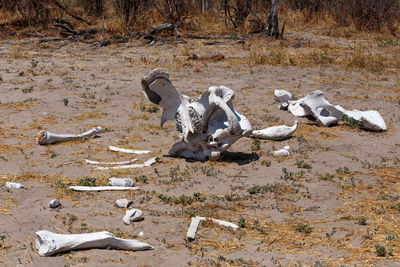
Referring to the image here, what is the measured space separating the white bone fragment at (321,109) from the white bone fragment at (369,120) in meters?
0.18

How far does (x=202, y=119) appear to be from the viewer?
7133mm

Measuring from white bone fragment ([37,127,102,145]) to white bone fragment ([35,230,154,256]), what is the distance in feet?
11.0

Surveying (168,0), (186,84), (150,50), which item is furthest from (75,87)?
(168,0)

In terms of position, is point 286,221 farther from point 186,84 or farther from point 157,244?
point 186,84

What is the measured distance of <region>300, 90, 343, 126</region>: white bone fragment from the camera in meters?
8.90

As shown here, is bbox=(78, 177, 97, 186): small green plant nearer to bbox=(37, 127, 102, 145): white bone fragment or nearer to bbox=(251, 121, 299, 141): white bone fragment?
bbox=(37, 127, 102, 145): white bone fragment

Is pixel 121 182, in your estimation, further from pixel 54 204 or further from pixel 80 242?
pixel 80 242

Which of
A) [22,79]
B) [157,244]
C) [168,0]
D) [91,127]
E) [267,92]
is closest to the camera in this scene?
[157,244]

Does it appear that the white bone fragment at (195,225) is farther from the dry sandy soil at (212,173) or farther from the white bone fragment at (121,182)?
the white bone fragment at (121,182)

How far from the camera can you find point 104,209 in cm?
564

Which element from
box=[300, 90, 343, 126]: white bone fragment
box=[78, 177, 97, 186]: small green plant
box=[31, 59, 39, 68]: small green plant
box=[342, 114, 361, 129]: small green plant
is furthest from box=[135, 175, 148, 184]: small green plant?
box=[31, 59, 39, 68]: small green plant

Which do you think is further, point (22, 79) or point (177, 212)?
point (22, 79)

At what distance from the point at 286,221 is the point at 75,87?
22.8 feet

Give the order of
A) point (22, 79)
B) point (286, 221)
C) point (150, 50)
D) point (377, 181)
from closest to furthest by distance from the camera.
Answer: point (286, 221), point (377, 181), point (22, 79), point (150, 50)
